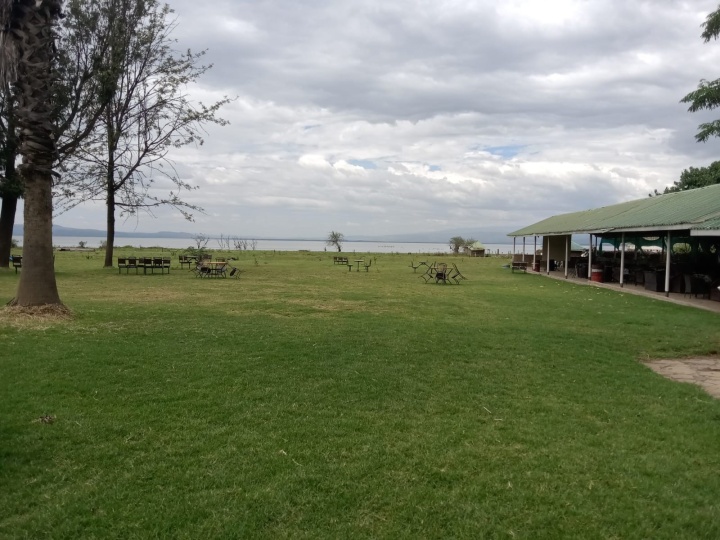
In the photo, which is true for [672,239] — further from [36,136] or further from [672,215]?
[36,136]

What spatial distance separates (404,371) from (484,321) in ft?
15.0

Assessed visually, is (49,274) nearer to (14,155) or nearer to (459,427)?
(459,427)

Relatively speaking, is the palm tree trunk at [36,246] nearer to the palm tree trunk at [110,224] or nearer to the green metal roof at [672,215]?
the green metal roof at [672,215]

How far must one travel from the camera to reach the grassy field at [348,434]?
9.87 ft

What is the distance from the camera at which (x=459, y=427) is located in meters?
4.43

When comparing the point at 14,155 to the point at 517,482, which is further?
the point at 14,155

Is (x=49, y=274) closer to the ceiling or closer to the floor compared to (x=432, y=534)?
closer to the ceiling

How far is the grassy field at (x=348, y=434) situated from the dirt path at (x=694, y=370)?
1.06ft

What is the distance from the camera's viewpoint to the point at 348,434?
422cm

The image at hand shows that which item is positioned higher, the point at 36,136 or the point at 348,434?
the point at 36,136

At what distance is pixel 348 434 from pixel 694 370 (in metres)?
5.28

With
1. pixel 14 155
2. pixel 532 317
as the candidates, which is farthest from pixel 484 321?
pixel 14 155

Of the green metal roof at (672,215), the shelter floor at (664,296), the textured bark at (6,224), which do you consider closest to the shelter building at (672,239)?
the green metal roof at (672,215)

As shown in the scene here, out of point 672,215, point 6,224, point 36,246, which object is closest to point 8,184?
point 6,224
